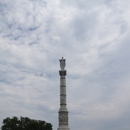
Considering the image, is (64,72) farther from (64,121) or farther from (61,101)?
(64,121)

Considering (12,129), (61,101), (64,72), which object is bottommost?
(12,129)

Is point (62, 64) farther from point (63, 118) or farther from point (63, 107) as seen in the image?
Result: point (63, 118)

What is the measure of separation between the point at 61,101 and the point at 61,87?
2746 millimetres

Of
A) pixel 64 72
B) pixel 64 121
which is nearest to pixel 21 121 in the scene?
pixel 64 121

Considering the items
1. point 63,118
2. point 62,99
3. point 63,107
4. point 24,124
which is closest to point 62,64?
point 62,99

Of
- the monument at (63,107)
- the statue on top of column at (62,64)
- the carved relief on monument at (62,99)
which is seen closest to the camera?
the monument at (63,107)

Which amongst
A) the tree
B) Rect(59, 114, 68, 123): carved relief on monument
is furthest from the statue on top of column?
the tree

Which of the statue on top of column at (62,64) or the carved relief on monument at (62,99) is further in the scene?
the statue on top of column at (62,64)

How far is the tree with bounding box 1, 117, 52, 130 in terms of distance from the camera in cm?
4644

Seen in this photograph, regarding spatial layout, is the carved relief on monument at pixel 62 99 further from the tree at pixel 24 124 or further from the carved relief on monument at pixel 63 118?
the tree at pixel 24 124

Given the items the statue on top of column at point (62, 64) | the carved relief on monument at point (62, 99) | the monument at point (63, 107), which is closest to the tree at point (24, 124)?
the monument at point (63, 107)

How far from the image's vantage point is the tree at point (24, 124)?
46.4m

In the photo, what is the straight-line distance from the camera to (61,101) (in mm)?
44875

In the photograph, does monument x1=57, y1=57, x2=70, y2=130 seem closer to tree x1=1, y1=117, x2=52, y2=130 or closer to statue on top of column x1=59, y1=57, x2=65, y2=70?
statue on top of column x1=59, y1=57, x2=65, y2=70
